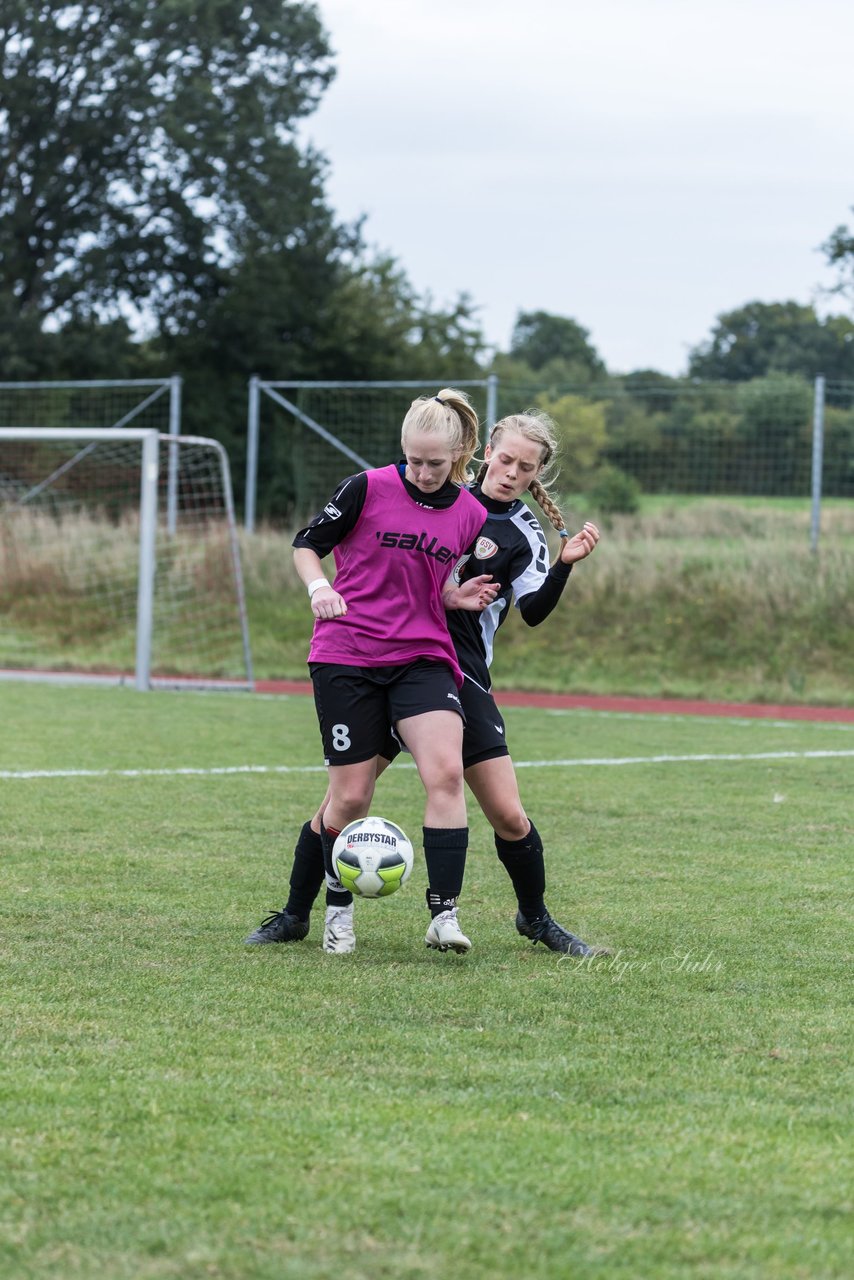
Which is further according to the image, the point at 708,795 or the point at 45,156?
the point at 45,156

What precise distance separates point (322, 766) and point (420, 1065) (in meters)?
5.82

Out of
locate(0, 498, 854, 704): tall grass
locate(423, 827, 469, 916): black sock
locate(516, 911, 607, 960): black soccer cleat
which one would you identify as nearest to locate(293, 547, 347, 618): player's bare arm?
locate(423, 827, 469, 916): black sock

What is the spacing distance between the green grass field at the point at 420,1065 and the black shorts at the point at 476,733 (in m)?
0.60

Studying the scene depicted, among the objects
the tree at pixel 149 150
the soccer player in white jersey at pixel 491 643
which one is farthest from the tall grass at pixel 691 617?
the tree at pixel 149 150

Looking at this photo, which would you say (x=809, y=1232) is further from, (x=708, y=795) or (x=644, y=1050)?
(x=708, y=795)

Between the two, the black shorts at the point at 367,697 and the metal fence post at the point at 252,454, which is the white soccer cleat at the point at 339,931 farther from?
the metal fence post at the point at 252,454

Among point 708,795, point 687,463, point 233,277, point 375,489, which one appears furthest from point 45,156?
point 375,489

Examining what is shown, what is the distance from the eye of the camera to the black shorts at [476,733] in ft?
15.8

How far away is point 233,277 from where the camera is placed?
36.5 metres

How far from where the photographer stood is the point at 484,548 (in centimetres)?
489

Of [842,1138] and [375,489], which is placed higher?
[375,489]

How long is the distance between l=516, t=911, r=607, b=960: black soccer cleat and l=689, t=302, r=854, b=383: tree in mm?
Result: 26517

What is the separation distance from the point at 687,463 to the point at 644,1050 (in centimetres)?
1620

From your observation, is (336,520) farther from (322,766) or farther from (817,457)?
(817,457)
